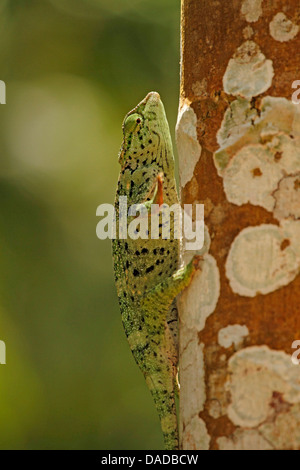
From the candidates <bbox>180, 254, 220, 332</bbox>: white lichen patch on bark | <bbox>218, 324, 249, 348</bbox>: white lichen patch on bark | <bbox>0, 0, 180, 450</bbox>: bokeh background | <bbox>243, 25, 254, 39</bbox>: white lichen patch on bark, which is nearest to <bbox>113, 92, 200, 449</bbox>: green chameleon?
<bbox>180, 254, 220, 332</bbox>: white lichen patch on bark

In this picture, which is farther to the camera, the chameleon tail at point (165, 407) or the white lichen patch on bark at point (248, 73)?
the chameleon tail at point (165, 407)

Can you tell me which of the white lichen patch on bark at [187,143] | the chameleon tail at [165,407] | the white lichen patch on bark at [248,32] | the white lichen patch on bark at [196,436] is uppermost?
the white lichen patch on bark at [248,32]

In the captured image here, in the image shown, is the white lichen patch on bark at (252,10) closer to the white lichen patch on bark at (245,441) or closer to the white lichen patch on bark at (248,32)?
the white lichen patch on bark at (248,32)

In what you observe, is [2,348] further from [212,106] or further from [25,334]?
[212,106]

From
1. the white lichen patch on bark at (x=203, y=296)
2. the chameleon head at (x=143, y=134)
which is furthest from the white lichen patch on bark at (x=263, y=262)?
the chameleon head at (x=143, y=134)

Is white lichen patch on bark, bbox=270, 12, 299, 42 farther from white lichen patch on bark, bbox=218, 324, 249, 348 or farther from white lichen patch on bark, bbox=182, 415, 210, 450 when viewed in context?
white lichen patch on bark, bbox=182, 415, 210, 450

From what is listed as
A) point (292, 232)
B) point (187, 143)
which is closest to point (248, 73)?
point (187, 143)

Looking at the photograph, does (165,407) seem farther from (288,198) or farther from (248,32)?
(248,32)

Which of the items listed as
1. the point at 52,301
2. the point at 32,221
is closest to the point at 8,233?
the point at 32,221
